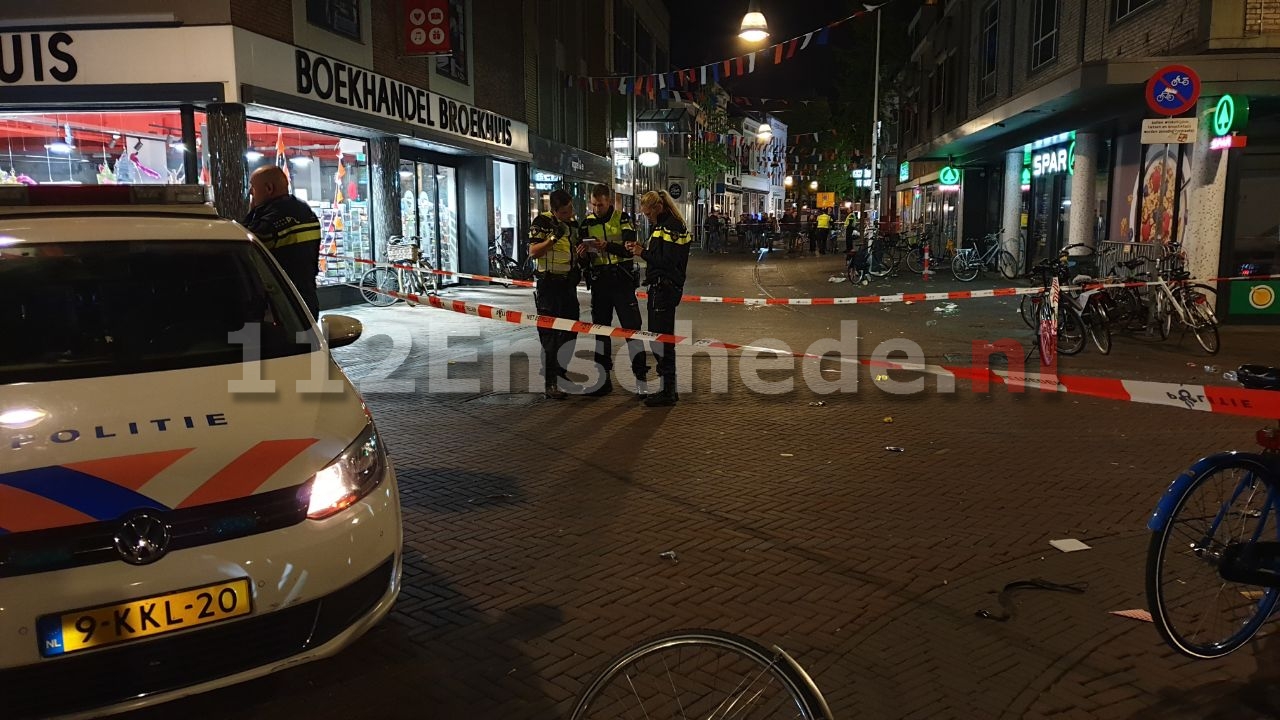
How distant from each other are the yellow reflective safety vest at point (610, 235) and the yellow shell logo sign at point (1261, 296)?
10.3m

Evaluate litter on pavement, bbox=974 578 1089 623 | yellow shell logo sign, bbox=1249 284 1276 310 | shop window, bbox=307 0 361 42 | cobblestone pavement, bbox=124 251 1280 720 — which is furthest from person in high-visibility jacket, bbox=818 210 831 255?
litter on pavement, bbox=974 578 1089 623

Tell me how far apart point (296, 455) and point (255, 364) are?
84 centimetres

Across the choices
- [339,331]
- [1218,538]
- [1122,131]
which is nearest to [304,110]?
[339,331]

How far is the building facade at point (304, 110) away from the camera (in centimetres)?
1292

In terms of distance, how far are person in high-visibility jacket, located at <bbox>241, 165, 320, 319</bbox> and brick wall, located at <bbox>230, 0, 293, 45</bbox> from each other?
21.3 ft

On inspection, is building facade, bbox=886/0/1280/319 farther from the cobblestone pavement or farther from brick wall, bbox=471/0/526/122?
brick wall, bbox=471/0/526/122

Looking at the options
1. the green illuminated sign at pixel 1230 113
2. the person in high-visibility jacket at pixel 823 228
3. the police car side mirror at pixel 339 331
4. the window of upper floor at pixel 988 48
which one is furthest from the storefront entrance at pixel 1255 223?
the person in high-visibility jacket at pixel 823 228

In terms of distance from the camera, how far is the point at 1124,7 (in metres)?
16.1

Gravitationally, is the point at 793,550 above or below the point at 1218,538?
below

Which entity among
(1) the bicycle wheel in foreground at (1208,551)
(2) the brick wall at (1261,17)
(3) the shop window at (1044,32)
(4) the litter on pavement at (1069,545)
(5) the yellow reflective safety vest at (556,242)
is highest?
(3) the shop window at (1044,32)

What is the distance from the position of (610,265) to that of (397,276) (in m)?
10.9

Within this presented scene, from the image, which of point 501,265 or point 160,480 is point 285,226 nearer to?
point 160,480

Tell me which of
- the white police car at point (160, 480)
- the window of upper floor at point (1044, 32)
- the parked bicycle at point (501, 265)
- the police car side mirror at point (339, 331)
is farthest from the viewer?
the parked bicycle at point (501, 265)

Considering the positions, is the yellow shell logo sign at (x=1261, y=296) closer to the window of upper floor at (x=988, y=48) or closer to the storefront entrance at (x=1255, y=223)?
the storefront entrance at (x=1255, y=223)
